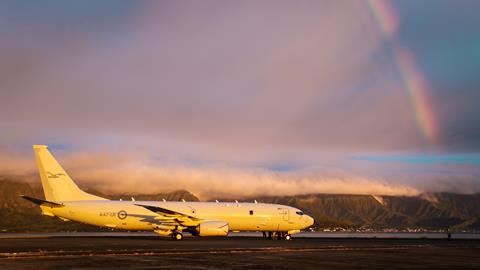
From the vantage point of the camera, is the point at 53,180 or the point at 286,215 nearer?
the point at 53,180

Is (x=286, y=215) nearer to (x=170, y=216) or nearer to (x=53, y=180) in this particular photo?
(x=170, y=216)

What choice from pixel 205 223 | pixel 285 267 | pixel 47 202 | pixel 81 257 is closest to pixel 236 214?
pixel 205 223

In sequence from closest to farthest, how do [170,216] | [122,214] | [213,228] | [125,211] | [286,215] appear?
[213,228] < [170,216] < [122,214] < [125,211] < [286,215]

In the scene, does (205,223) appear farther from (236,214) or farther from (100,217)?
(100,217)

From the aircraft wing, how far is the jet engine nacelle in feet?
5.22

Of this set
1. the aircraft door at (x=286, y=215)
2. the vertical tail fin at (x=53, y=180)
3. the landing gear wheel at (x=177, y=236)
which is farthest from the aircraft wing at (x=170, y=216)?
the aircraft door at (x=286, y=215)

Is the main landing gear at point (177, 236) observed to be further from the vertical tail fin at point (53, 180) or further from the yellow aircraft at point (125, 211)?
the vertical tail fin at point (53, 180)

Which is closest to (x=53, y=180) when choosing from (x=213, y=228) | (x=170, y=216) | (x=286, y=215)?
(x=170, y=216)

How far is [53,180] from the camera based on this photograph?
208 feet

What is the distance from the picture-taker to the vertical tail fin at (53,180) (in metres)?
63.3

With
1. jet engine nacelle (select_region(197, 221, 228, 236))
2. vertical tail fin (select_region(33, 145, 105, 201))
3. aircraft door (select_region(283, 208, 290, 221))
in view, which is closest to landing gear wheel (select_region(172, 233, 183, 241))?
jet engine nacelle (select_region(197, 221, 228, 236))

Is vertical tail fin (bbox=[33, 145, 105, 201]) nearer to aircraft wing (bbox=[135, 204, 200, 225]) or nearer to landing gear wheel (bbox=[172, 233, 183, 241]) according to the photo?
aircraft wing (bbox=[135, 204, 200, 225])

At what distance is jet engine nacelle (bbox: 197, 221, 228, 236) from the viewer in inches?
2437

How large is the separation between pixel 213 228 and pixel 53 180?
20.0 metres
